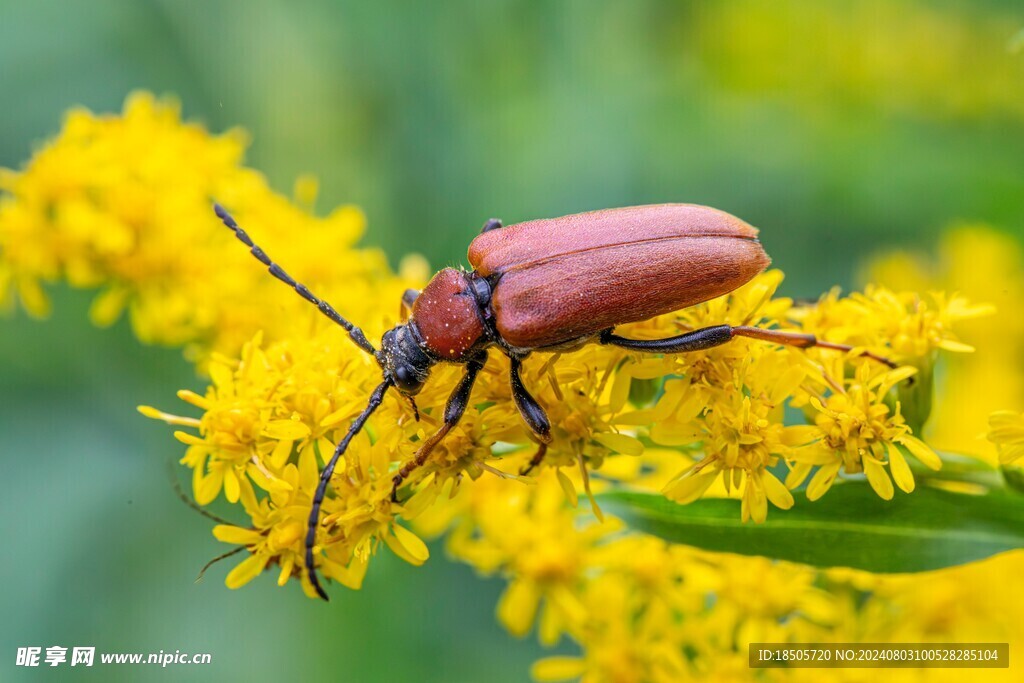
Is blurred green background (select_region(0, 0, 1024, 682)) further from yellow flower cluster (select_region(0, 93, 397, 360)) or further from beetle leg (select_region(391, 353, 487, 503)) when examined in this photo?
beetle leg (select_region(391, 353, 487, 503))

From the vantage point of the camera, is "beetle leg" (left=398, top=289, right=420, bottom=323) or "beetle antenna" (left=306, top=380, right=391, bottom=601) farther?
"beetle leg" (left=398, top=289, right=420, bottom=323)

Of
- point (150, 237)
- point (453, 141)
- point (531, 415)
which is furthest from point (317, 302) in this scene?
point (453, 141)

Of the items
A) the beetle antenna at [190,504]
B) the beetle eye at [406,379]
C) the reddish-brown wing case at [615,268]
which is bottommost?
the beetle antenna at [190,504]

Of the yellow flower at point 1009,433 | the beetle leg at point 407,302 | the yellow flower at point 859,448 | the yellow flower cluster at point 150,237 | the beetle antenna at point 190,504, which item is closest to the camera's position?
the yellow flower at point 1009,433

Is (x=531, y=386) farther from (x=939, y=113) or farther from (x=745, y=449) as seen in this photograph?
(x=939, y=113)

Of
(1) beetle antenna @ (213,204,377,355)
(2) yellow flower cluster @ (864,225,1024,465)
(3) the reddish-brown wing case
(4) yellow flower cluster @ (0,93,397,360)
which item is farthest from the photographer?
(2) yellow flower cluster @ (864,225,1024,465)

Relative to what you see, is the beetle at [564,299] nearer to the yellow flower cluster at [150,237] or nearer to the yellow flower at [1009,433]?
the yellow flower at [1009,433]

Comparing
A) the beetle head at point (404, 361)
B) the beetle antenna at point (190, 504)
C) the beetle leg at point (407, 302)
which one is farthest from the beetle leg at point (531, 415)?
the beetle antenna at point (190, 504)

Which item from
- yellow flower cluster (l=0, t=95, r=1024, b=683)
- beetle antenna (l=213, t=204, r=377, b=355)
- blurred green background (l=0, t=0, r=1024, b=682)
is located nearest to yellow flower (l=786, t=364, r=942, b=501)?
yellow flower cluster (l=0, t=95, r=1024, b=683)
